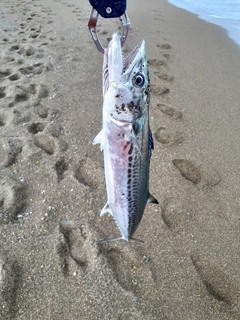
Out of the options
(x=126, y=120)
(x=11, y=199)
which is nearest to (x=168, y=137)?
(x=11, y=199)

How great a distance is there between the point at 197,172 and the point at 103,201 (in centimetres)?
116

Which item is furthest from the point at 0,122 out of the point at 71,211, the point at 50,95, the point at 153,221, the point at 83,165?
the point at 153,221

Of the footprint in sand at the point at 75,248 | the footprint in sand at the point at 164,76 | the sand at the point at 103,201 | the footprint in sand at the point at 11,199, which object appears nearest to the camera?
the sand at the point at 103,201

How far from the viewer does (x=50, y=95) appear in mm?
4266

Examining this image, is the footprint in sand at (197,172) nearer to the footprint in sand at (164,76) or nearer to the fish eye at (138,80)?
the fish eye at (138,80)

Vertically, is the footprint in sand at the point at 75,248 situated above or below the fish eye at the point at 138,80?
below

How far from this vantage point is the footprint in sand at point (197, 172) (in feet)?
10.3

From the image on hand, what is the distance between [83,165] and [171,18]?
6701 mm

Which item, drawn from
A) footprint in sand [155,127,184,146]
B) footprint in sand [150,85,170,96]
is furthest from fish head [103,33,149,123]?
footprint in sand [150,85,170,96]

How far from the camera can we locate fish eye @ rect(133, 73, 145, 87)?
1.49 m

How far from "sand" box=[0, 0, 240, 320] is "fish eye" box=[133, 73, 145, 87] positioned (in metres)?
1.55

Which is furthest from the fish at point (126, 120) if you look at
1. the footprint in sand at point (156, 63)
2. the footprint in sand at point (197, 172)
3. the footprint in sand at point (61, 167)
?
the footprint in sand at point (156, 63)

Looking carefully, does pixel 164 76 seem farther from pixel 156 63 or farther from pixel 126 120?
pixel 126 120

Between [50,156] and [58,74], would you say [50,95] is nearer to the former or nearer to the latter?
[58,74]
